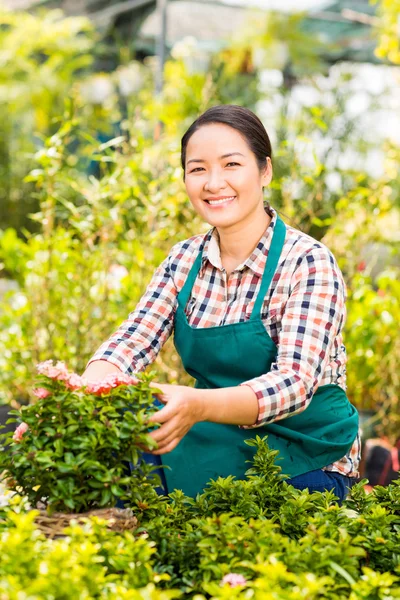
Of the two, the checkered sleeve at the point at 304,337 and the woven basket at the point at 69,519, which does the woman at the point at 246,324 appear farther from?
the woven basket at the point at 69,519

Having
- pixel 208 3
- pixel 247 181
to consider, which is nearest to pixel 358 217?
pixel 247 181

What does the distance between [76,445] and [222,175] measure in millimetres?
898

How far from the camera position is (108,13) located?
10547mm

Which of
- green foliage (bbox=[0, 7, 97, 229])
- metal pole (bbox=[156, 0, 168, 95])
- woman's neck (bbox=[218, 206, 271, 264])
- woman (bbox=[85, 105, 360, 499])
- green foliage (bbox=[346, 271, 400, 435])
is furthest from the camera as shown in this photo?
green foliage (bbox=[0, 7, 97, 229])

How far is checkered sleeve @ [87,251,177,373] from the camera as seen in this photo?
206cm

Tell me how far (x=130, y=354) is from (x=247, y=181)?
1.63 feet

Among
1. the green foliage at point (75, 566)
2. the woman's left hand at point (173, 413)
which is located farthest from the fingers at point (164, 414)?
the green foliage at point (75, 566)

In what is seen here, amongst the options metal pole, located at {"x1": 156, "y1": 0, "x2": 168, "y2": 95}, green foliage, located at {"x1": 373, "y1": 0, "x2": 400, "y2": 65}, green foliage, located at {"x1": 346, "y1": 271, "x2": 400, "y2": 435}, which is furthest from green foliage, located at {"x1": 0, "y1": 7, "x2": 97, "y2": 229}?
green foliage, located at {"x1": 346, "y1": 271, "x2": 400, "y2": 435}

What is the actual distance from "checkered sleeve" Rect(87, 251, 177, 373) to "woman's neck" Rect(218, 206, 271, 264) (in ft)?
0.61

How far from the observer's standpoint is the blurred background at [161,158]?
11.1 ft

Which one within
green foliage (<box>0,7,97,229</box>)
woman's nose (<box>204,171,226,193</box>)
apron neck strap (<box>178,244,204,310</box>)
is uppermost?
green foliage (<box>0,7,97,229</box>)

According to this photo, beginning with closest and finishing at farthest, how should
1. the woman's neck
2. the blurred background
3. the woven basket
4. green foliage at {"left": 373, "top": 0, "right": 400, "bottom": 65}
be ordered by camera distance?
1. the woven basket
2. the woman's neck
3. the blurred background
4. green foliage at {"left": 373, "top": 0, "right": 400, "bottom": 65}

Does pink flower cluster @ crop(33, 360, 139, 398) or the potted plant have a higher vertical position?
pink flower cluster @ crop(33, 360, 139, 398)

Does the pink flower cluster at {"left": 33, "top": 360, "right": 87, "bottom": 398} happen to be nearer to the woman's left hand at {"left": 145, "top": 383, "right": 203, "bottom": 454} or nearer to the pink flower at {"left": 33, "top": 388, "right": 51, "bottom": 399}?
the pink flower at {"left": 33, "top": 388, "right": 51, "bottom": 399}
